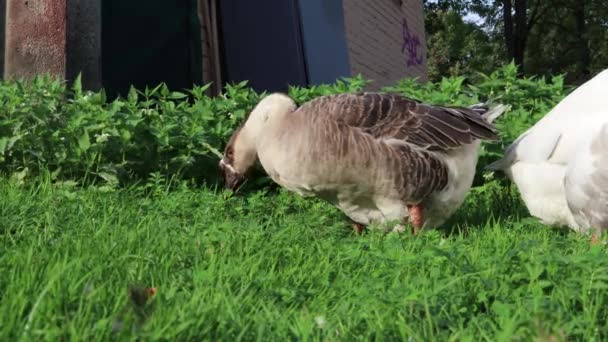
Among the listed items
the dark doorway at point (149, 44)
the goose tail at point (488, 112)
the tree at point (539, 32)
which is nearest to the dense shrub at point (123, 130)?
the goose tail at point (488, 112)

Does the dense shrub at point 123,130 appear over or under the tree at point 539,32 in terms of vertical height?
over

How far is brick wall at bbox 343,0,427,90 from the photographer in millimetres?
13184

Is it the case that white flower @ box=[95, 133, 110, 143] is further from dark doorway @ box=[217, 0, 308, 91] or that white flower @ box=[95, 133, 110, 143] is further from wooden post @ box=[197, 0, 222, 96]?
dark doorway @ box=[217, 0, 308, 91]

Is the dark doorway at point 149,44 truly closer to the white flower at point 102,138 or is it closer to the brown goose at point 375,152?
the white flower at point 102,138

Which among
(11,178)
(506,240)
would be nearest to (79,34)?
(11,178)

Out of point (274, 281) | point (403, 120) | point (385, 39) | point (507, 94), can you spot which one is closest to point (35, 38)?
point (403, 120)

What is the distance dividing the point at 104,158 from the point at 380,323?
379 cm

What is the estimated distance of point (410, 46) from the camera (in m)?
18.3

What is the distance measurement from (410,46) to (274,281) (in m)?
15.6

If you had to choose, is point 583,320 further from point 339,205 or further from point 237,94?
point 237,94

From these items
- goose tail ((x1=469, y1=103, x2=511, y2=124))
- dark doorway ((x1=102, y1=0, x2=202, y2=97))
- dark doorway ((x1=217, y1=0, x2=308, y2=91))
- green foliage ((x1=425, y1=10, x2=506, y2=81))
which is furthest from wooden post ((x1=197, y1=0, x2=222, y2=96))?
green foliage ((x1=425, y1=10, x2=506, y2=81))

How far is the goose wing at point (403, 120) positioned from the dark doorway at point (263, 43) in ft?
17.9

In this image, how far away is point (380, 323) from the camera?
2.68 m

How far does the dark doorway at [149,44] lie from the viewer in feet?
31.6
